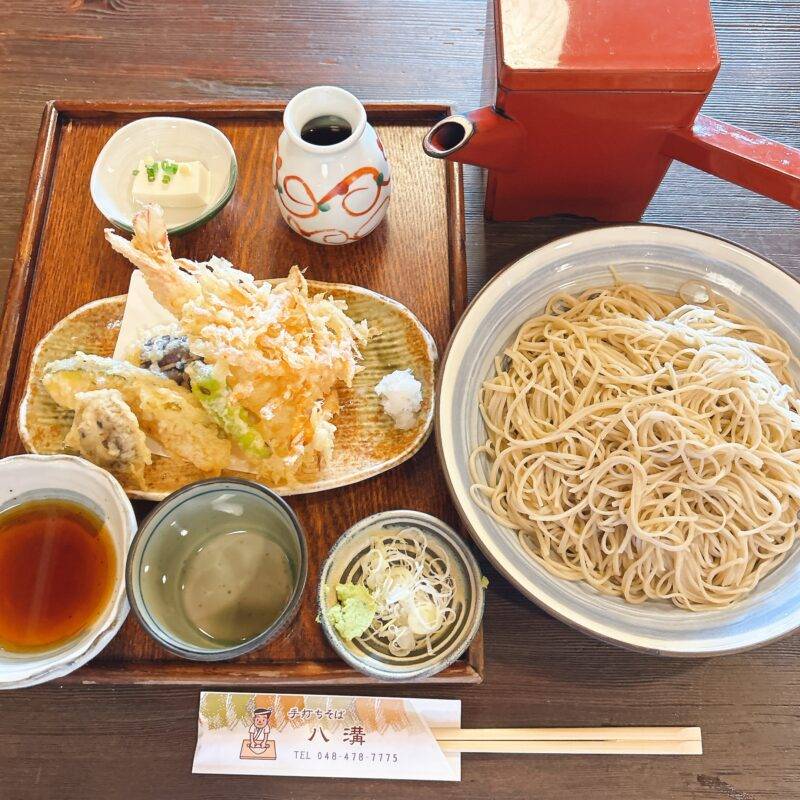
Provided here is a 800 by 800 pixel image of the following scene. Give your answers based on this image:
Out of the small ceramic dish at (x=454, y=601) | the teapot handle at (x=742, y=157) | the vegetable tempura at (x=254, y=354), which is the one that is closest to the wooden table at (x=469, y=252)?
the small ceramic dish at (x=454, y=601)

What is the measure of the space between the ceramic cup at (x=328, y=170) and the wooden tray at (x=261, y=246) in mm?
145

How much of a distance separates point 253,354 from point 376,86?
1.19 m

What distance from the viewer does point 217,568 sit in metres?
1.54

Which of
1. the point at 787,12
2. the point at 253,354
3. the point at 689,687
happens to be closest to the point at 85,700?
the point at 253,354

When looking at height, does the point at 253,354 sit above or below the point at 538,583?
above

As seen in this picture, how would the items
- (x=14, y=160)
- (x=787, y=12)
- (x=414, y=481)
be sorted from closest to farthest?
(x=414, y=481), (x=14, y=160), (x=787, y=12)

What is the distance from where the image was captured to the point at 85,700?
155cm

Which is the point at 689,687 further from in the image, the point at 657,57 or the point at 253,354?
the point at 657,57

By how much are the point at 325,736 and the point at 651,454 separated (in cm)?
96

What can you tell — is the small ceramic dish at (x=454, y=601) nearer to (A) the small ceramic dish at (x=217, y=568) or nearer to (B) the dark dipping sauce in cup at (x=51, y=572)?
(A) the small ceramic dish at (x=217, y=568)

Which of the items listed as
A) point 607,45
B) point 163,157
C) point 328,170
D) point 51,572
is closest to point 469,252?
point 328,170

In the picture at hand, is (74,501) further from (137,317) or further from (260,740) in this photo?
(260,740)

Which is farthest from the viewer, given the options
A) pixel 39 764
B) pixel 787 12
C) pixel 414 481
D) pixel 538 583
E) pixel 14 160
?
pixel 787 12

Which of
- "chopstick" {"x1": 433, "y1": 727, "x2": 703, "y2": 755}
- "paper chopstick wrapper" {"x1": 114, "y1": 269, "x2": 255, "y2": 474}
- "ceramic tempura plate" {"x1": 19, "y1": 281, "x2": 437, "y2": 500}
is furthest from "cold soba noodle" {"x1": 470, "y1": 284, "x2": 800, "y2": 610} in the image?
"paper chopstick wrapper" {"x1": 114, "y1": 269, "x2": 255, "y2": 474}
